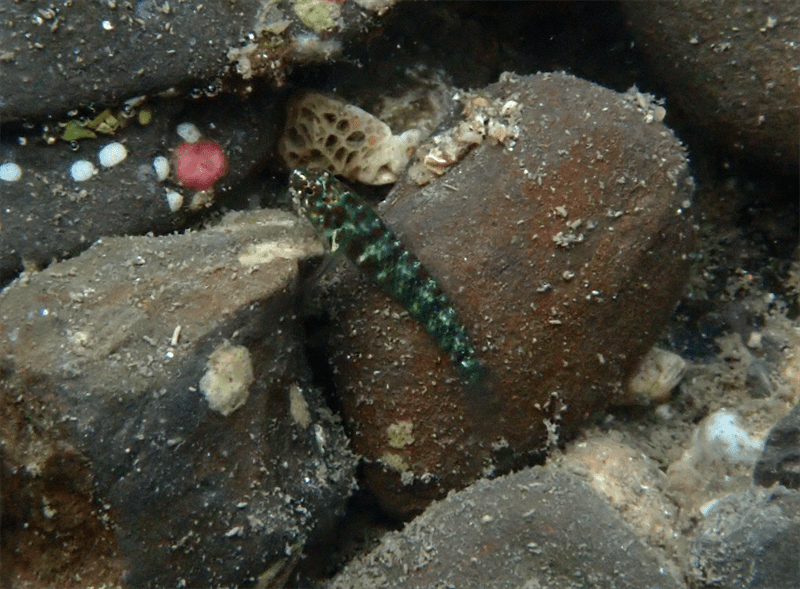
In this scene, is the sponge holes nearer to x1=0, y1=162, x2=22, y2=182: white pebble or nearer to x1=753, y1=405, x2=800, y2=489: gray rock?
x1=0, y1=162, x2=22, y2=182: white pebble

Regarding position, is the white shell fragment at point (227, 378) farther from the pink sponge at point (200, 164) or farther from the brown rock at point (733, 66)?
the brown rock at point (733, 66)

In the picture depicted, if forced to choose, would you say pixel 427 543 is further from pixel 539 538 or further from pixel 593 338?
pixel 593 338

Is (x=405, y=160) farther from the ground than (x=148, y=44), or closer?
closer

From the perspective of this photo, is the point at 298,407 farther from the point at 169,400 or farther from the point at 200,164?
→ the point at 200,164

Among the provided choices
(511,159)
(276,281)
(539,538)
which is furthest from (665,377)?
(276,281)

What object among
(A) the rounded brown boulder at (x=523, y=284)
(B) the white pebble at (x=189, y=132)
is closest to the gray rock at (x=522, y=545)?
(A) the rounded brown boulder at (x=523, y=284)

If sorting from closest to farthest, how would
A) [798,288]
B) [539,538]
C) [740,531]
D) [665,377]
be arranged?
[740,531] → [539,538] → [665,377] → [798,288]
